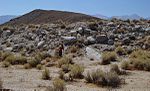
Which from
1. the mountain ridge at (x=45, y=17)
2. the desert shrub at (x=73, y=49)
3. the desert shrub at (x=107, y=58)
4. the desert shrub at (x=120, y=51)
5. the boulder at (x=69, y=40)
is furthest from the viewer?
the mountain ridge at (x=45, y=17)

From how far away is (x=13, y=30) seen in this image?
45.6m

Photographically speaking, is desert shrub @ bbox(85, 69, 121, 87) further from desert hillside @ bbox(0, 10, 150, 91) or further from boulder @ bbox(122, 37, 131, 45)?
boulder @ bbox(122, 37, 131, 45)

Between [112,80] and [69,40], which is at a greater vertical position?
[69,40]

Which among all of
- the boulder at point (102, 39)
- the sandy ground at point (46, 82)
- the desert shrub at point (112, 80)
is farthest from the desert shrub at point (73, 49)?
the desert shrub at point (112, 80)

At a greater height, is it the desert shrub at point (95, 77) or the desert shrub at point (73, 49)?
the desert shrub at point (73, 49)

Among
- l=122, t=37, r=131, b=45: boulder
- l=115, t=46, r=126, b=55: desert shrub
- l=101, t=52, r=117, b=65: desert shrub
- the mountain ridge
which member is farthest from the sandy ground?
the mountain ridge

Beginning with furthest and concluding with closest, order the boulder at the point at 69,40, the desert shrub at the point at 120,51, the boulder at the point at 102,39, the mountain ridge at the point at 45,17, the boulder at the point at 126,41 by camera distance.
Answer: the mountain ridge at the point at 45,17, the boulder at the point at 69,40, the boulder at the point at 102,39, the boulder at the point at 126,41, the desert shrub at the point at 120,51

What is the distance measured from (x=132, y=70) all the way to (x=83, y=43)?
36.7 ft

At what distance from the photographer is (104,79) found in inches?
739

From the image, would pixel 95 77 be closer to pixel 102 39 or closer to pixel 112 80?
pixel 112 80

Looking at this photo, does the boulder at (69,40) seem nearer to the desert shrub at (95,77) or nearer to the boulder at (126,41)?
the boulder at (126,41)

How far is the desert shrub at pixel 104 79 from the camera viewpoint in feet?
60.3

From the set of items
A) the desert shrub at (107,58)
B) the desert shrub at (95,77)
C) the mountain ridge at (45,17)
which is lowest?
the desert shrub at (95,77)

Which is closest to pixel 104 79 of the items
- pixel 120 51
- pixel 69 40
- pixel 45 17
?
pixel 120 51
